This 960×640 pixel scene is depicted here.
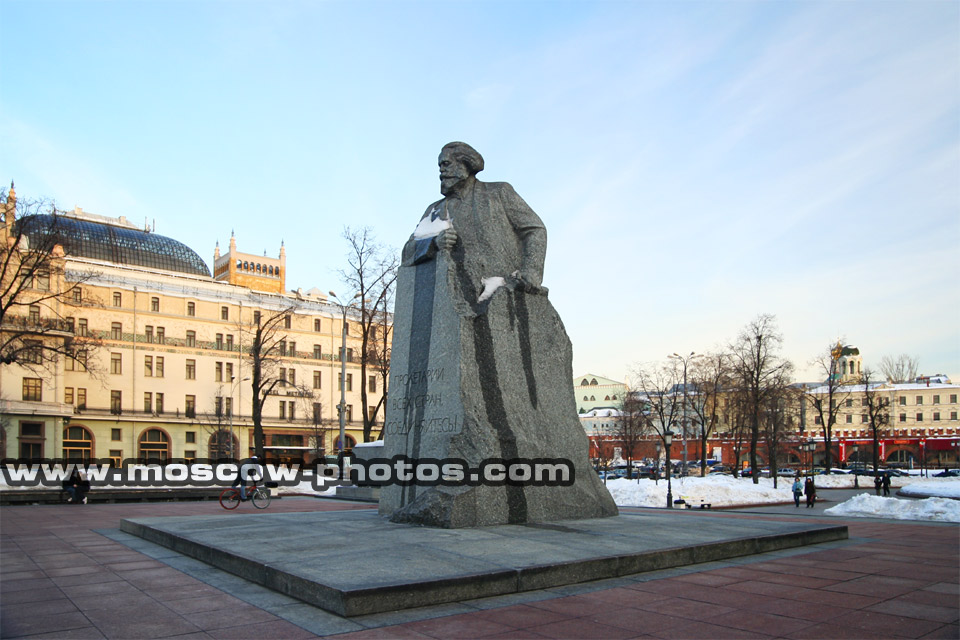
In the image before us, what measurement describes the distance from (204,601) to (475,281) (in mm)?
5925

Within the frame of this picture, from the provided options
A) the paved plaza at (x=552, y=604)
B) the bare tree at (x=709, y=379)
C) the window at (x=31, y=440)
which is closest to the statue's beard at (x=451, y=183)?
the paved plaza at (x=552, y=604)

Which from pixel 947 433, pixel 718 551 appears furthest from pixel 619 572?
pixel 947 433

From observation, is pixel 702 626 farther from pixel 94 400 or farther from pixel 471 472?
pixel 94 400

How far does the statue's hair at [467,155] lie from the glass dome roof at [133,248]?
57934 millimetres

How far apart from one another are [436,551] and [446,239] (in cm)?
489

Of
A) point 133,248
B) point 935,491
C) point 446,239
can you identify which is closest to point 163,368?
point 133,248

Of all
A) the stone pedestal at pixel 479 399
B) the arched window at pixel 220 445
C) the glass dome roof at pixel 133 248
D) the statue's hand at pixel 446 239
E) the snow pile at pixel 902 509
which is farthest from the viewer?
the glass dome roof at pixel 133 248

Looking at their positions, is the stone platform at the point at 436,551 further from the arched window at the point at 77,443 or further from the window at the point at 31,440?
the arched window at the point at 77,443

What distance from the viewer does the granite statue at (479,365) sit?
9992 millimetres

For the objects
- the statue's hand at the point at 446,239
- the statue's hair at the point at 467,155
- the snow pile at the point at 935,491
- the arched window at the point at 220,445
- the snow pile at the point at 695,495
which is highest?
the statue's hair at the point at 467,155

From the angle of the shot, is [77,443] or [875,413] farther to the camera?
[875,413]

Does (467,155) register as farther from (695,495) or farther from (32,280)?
(32,280)

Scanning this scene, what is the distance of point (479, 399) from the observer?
10.2 m

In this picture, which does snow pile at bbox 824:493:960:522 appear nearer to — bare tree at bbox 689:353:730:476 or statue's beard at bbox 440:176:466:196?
statue's beard at bbox 440:176:466:196
